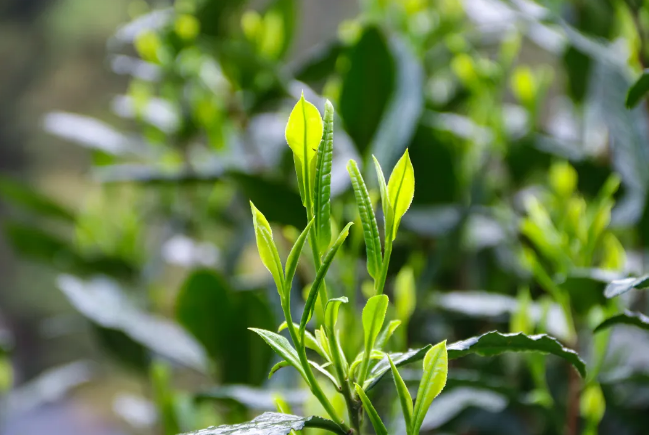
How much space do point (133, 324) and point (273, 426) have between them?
0.41 metres

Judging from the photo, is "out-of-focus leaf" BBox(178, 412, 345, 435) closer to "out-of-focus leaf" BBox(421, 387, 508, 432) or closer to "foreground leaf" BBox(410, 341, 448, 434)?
"foreground leaf" BBox(410, 341, 448, 434)

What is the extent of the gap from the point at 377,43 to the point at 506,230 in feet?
0.77

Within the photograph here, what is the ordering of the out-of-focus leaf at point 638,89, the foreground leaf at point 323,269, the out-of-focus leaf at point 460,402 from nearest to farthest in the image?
the foreground leaf at point 323,269 < the out-of-focus leaf at point 638,89 < the out-of-focus leaf at point 460,402

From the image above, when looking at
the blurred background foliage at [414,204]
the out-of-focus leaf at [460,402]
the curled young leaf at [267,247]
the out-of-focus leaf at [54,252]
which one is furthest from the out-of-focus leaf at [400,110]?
the out-of-focus leaf at [54,252]

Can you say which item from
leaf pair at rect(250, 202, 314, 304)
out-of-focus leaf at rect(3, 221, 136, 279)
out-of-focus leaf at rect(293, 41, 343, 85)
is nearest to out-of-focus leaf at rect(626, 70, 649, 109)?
leaf pair at rect(250, 202, 314, 304)

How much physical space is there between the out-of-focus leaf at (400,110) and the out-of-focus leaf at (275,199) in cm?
9

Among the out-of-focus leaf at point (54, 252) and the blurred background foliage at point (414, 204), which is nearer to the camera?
the blurred background foliage at point (414, 204)

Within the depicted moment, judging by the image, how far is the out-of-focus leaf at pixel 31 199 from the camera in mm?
767

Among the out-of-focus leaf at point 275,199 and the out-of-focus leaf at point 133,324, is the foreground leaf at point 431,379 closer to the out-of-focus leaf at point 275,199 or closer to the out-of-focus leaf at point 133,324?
the out-of-focus leaf at point 275,199

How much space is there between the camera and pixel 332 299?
249 mm

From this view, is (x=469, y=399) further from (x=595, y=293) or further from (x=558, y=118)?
(x=558, y=118)

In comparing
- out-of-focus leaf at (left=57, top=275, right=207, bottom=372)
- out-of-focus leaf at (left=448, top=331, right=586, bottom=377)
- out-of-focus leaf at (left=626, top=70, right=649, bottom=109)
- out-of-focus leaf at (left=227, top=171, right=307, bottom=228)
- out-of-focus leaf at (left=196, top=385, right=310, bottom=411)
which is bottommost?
out-of-focus leaf at (left=57, top=275, right=207, bottom=372)

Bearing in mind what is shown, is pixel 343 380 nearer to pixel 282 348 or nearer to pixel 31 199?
pixel 282 348

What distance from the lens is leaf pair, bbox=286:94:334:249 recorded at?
0.79 feet
